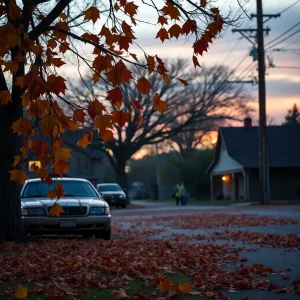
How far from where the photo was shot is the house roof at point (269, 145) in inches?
2075

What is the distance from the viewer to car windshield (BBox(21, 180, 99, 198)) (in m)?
16.3

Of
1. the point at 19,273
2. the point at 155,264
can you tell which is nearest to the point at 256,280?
the point at 155,264

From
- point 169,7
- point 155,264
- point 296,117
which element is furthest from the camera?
point 296,117

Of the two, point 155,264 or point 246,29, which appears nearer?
point 155,264

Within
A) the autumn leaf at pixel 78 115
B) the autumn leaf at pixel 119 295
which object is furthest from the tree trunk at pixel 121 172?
the autumn leaf at pixel 78 115

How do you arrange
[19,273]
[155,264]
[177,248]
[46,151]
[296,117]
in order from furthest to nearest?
[296,117] → [177,248] → [155,264] → [19,273] → [46,151]

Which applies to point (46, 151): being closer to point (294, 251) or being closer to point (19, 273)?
point (19, 273)

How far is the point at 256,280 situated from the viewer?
28.2 ft

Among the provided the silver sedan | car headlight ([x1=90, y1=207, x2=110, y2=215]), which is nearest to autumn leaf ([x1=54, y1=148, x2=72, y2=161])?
the silver sedan

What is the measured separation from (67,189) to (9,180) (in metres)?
4.09

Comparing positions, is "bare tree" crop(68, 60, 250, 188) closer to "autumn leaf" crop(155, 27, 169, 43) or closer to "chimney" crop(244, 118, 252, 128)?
"chimney" crop(244, 118, 252, 128)

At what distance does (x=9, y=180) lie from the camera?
12453 millimetres

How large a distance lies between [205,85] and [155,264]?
155ft

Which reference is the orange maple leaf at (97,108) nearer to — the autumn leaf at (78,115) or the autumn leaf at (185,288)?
the autumn leaf at (78,115)
